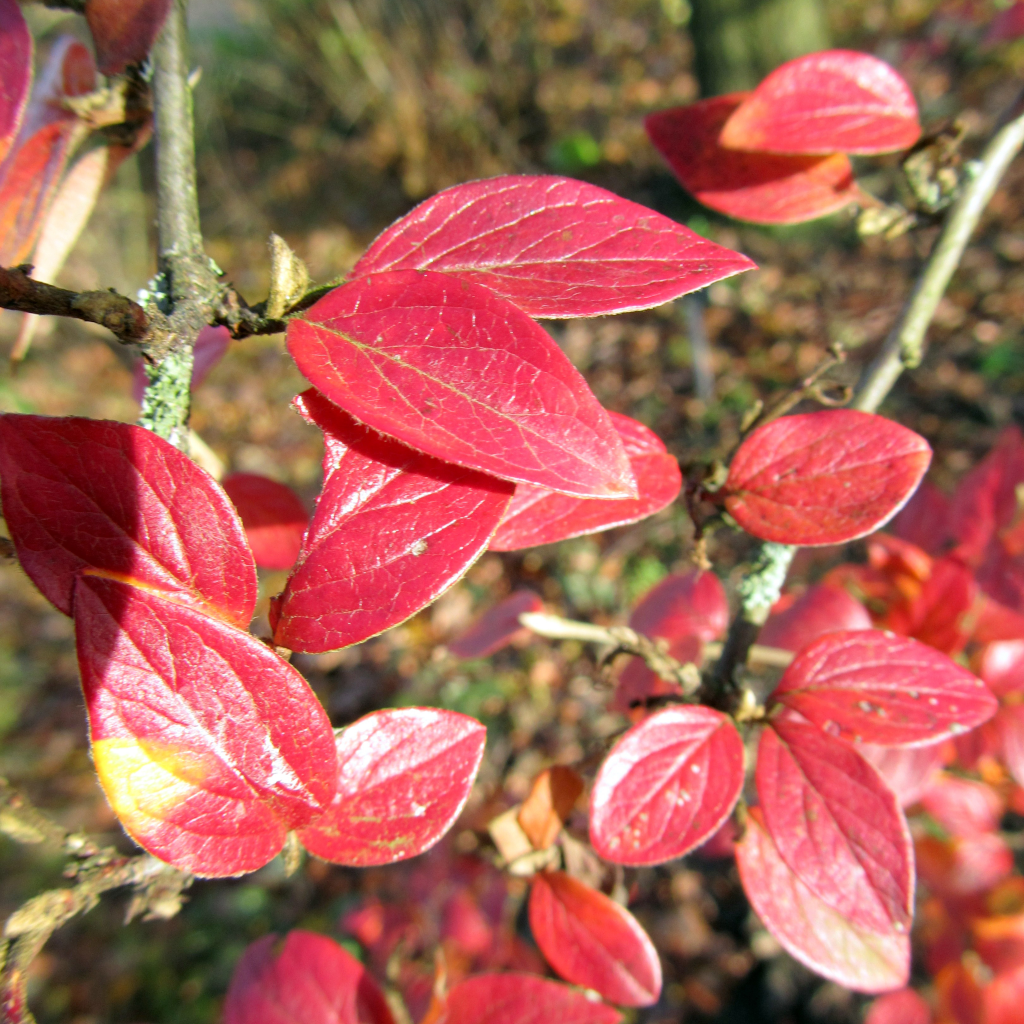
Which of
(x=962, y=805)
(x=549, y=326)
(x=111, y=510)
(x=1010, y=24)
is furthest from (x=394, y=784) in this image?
(x=549, y=326)

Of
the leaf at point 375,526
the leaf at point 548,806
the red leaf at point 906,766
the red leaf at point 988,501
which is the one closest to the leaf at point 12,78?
the leaf at point 375,526

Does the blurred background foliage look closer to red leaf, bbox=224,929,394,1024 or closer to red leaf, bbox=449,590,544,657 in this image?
red leaf, bbox=449,590,544,657

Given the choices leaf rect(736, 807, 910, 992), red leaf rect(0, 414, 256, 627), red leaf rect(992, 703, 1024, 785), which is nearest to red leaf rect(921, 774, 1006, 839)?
red leaf rect(992, 703, 1024, 785)

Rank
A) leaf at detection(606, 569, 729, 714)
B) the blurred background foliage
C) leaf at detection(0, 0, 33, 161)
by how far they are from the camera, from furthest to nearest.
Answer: the blurred background foliage, leaf at detection(606, 569, 729, 714), leaf at detection(0, 0, 33, 161)

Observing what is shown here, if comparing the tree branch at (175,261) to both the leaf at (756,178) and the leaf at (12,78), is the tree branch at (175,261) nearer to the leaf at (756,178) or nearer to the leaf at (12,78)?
the leaf at (12,78)

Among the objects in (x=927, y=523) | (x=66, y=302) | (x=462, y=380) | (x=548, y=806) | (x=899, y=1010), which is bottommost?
(x=899, y=1010)

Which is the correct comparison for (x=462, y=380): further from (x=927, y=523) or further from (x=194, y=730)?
(x=927, y=523)
